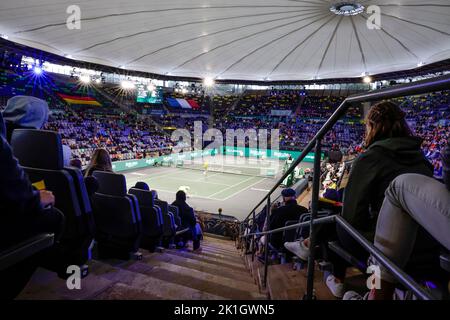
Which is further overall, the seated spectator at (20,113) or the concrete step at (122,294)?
the seated spectator at (20,113)

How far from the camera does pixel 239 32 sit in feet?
56.6

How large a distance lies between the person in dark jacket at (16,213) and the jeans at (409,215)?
1.80 metres

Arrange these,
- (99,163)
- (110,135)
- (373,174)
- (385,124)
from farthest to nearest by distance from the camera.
→ (110,135) → (99,163) → (385,124) → (373,174)

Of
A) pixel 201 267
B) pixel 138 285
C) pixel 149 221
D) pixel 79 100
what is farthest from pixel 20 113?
pixel 79 100

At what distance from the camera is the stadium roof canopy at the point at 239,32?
43.8ft

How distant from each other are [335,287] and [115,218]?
2.79m

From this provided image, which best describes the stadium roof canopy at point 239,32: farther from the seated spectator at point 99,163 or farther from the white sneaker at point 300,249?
the white sneaker at point 300,249

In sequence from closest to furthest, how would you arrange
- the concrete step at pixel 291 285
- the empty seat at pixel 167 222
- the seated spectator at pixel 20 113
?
the seated spectator at pixel 20 113 < the concrete step at pixel 291 285 < the empty seat at pixel 167 222

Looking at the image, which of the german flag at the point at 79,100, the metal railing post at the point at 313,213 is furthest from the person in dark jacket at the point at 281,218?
the german flag at the point at 79,100

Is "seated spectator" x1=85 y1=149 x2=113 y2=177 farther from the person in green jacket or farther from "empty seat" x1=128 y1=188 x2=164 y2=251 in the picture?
the person in green jacket

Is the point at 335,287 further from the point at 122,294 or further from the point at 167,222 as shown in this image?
the point at 167,222

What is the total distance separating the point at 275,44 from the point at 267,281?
18.5 metres

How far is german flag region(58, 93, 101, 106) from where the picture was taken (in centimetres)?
3637

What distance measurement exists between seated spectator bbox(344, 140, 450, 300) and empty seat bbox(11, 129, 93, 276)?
7.46 feet
